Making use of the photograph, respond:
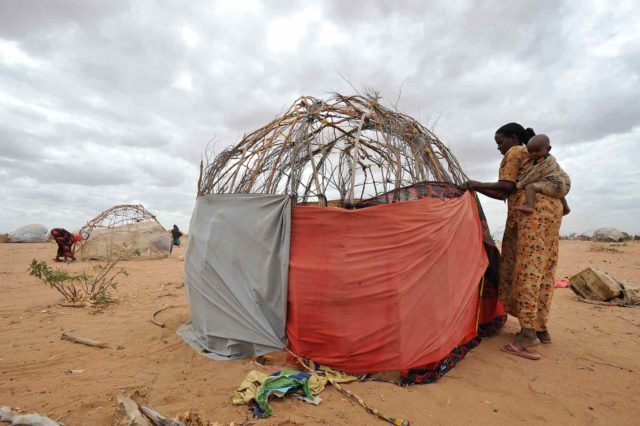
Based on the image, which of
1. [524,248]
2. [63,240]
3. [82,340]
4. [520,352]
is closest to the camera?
[520,352]

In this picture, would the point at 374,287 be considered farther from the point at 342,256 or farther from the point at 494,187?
the point at 494,187

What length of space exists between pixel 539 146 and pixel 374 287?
7.06 ft

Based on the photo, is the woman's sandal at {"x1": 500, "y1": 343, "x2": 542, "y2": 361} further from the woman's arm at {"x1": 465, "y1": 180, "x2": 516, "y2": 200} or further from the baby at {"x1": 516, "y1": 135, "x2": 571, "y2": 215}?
the woman's arm at {"x1": 465, "y1": 180, "x2": 516, "y2": 200}

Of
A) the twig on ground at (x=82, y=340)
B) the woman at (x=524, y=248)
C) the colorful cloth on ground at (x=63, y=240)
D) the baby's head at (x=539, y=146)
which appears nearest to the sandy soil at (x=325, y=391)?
the twig on ground at (x=82, y=340)

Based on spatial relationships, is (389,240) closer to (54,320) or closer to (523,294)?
(523,294)

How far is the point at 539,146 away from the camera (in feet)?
11.8

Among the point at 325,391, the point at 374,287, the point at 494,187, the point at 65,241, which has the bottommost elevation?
the point at 325,391

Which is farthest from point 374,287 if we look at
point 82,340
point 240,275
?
point 82,340

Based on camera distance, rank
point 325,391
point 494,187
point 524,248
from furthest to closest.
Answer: point 494,187
point 524,248
point 325,391

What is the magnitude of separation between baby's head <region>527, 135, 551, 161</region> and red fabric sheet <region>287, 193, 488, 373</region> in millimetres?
1149

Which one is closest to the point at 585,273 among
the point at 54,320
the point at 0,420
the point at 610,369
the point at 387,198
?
the point at 610,369

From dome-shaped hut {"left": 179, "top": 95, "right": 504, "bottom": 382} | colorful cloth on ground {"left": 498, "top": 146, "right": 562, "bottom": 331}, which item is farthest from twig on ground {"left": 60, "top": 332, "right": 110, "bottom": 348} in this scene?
colorful cloth on ground {"left": 498, "top": 146, "right": 562, "bottom": 331}

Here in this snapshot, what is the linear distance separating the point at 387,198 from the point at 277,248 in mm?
1083

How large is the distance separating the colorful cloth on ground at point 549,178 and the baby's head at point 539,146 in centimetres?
10
